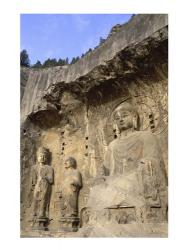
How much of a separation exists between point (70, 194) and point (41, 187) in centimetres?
65

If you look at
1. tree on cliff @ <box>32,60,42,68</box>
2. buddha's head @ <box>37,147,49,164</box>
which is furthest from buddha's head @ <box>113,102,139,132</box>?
tree on cliff @ <box>32,60,42,68</box>

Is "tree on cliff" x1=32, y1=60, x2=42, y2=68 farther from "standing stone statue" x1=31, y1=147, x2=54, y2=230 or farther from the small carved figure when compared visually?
the small carved figure

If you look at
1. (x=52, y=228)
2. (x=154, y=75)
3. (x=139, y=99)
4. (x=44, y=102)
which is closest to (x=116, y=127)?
(x=139, y=99)

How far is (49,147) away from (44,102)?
938 millimetres

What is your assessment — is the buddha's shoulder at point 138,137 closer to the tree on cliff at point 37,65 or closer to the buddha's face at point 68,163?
the buddha's face at point 68,163

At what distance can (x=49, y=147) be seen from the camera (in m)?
8.34

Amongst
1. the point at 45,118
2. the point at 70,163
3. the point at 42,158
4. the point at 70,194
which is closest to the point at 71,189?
the point at 70,194

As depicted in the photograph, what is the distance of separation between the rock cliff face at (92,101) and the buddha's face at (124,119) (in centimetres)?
16

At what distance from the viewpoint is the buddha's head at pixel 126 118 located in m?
7.14

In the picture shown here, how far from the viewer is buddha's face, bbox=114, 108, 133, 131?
7.14 meters

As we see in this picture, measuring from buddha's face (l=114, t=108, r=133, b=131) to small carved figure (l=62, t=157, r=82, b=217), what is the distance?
4.10ft

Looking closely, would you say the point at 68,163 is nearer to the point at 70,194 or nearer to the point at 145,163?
the point at 70,194

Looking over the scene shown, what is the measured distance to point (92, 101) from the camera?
782 centimetres

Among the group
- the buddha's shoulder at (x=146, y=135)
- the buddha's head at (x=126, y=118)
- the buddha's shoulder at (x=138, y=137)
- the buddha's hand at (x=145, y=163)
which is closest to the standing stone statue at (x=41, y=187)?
the buddha's shoulder at (x=138, y=137)
